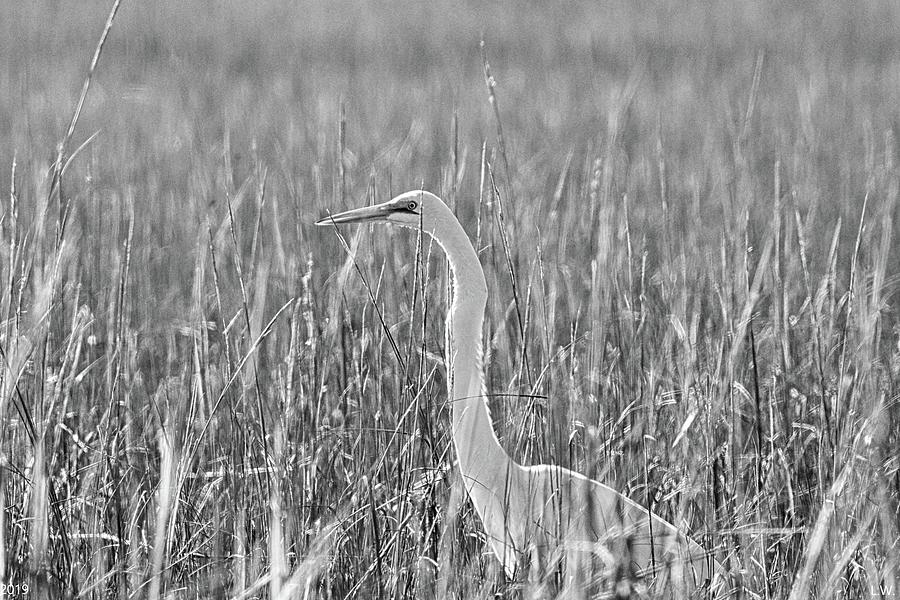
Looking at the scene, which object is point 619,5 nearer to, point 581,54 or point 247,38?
point 581,54

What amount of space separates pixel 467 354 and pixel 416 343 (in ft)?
2.56

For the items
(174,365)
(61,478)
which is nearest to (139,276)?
(174,365)

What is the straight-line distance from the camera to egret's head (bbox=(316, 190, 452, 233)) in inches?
83.4

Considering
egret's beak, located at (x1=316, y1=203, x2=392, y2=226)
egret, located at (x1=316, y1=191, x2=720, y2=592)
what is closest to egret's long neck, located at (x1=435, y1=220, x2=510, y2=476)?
egret, located at (x1=316, y1=191, x2=720, y2=592)

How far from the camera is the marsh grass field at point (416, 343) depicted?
195 cm

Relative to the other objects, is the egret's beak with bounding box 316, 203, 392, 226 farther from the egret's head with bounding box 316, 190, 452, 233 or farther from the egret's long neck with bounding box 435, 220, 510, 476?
the egret's long neck with bounding box 435, 220, 510, 476

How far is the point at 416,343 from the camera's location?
2967 millimetres

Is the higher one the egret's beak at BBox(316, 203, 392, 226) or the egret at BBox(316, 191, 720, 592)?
the egret's beak at BBox(316, 203, 392, 226)

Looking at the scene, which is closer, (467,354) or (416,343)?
(467,354)

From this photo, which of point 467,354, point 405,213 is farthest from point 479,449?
point 405,213

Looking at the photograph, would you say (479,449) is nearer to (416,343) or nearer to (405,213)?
(405,213)

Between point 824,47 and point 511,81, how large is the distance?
310 centimetres

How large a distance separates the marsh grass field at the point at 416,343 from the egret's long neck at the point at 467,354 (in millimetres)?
69

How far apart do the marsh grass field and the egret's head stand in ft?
0.30
